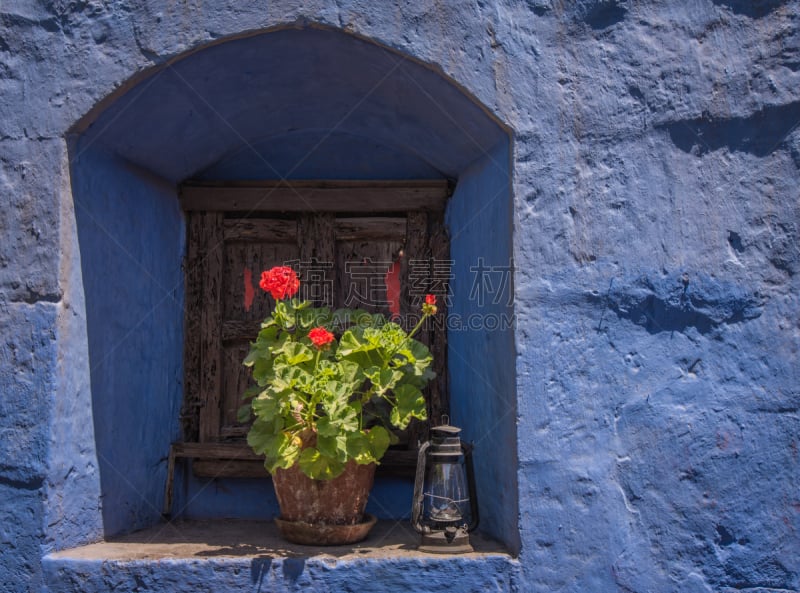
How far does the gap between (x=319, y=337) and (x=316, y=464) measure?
1.43ft

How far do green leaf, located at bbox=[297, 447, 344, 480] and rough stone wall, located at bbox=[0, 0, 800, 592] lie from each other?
0.65 metres

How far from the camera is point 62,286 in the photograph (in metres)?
2.72

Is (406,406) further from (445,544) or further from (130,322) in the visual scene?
(130,322)

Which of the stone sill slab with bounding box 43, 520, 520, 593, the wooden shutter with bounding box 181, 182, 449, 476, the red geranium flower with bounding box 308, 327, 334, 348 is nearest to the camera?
the stone sill slab with bounding box 43, 520, 520, 593

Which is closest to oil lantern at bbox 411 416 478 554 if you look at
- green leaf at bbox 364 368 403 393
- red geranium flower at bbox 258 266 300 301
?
green leaf at bbox 364 368 403 393

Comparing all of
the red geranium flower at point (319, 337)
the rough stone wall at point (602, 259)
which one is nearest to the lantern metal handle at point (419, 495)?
the rough stone wall at point (602, 259)

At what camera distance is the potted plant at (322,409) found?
2.75 m

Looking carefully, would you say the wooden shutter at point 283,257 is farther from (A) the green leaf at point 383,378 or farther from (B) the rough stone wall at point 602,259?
(B) the rough stone wall at point 602,259

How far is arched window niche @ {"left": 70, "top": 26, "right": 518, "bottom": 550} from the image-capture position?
9.37ft

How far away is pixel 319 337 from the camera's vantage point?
2.81 meters

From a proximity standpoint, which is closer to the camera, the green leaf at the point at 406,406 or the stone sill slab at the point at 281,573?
the stone sill slab at the point at 281,573

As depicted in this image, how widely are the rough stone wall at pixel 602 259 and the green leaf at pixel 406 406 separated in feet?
1.47

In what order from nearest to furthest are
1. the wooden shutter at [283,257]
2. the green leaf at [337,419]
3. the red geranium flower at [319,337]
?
the green leaf at [337,419]
the red geranium flower at [319,337]
the wooden shutter at [283,257]

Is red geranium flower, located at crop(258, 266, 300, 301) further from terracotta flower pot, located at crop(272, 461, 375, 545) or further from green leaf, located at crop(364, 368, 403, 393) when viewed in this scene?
terracotta flower pot, located at crop(272, 461, 375, 545)
